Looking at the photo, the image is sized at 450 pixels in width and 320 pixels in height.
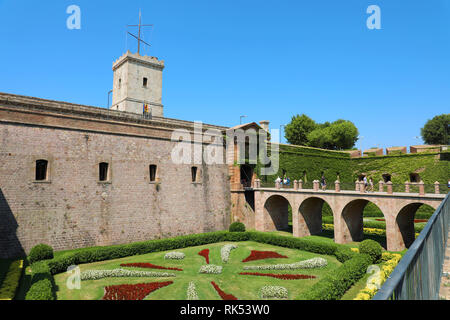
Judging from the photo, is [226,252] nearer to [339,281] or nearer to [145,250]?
[145,250]

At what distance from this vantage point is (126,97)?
33.6 m

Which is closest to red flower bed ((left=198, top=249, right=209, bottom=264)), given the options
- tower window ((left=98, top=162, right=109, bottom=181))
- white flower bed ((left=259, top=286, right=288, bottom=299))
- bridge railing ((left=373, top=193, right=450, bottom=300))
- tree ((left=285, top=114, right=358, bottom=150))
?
white flower bed ((left=259, top=286, right=288, bottom=299))

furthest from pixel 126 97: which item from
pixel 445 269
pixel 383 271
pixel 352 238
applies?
pixel 445 269

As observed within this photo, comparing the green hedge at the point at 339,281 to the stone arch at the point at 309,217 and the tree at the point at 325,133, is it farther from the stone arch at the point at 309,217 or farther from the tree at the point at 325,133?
the tree at the point at 325,133

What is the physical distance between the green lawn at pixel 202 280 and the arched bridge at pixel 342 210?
4.88 meters

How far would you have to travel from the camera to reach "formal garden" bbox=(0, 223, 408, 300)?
13.2 meters

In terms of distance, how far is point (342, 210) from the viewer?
23391 mm

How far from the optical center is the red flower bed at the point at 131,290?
13078 millimetres

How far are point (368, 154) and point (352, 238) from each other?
64.9 ft

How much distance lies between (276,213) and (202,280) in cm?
1584

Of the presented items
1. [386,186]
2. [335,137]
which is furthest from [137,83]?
[335,137]

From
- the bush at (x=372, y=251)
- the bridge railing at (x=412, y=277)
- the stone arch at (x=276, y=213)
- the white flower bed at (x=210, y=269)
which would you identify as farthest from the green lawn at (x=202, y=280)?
the bridge railing at (x=412, y=277)

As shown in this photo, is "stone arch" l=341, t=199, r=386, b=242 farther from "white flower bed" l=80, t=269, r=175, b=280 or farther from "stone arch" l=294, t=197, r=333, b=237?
"white flower bed" l=80, t=269, r=175, b=280
